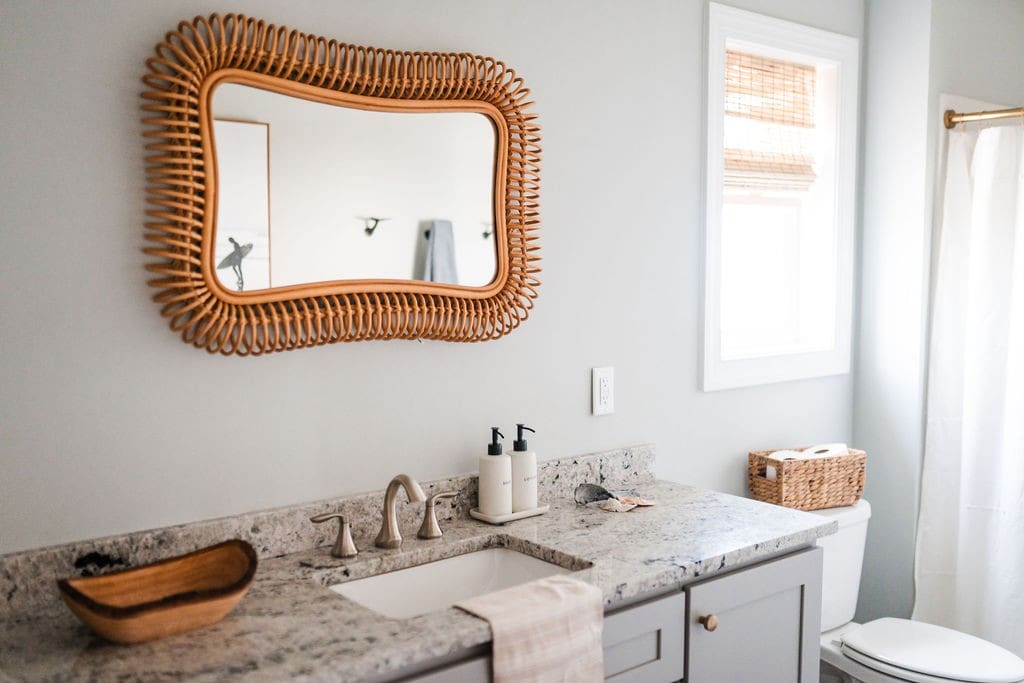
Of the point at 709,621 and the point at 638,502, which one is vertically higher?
the point at 638,502

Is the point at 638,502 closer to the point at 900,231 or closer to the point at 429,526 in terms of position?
the point at 429,526

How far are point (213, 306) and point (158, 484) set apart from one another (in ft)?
1.13

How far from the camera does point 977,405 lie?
2963 millimetres

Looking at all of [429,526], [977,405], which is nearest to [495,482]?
[429,526]

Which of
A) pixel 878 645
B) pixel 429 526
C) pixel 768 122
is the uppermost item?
pixel 768 122

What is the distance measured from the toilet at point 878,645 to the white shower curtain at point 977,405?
1.33ft

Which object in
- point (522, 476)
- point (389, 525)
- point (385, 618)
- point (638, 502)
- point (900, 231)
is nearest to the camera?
point (385, 618)

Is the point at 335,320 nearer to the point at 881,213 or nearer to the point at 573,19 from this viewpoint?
the point at 573,19

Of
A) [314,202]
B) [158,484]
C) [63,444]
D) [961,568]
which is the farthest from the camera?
[961,568]

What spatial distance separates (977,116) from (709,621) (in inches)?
79.0

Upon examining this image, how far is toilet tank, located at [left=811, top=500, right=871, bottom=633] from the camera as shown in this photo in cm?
270

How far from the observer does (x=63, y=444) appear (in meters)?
1.60

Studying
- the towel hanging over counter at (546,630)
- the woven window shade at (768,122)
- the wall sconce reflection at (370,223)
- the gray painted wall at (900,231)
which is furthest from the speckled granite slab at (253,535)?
the gray painted wall at (900,231)

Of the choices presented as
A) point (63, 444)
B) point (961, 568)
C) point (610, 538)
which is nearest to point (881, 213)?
point (961, 568)
